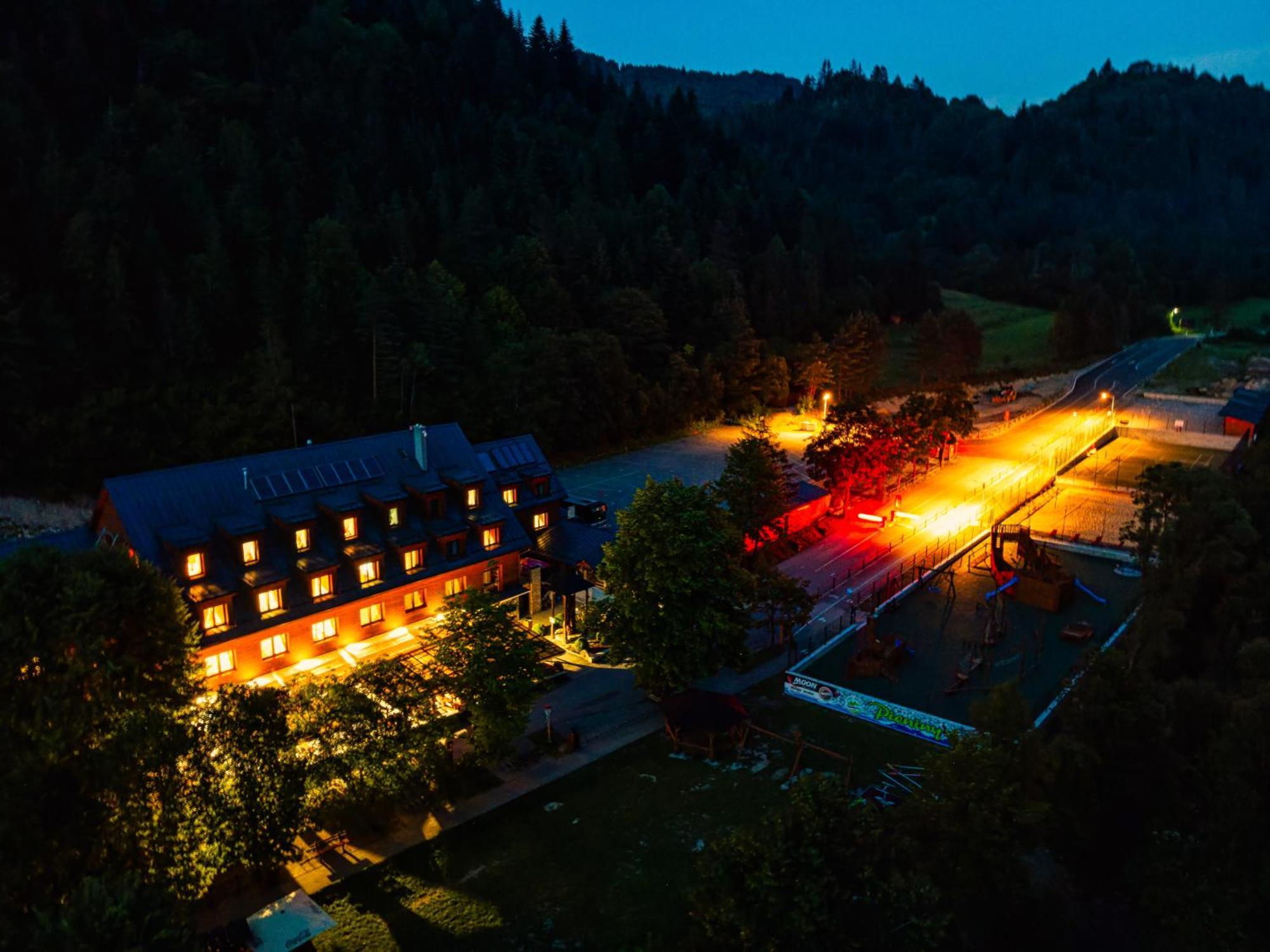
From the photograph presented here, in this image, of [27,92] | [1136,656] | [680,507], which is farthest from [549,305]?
[1136,656]

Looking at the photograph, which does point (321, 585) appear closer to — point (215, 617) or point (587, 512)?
point (215, 617)

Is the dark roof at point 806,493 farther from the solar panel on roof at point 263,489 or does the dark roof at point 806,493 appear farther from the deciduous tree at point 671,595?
the solar panel on roof at point 263,489

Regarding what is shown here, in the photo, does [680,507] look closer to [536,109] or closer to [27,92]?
[27,92]

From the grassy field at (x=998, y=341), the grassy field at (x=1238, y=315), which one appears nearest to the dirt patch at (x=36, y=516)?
the grassy field at (x=998, y=341)

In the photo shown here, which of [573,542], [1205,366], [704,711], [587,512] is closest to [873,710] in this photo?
[704,711]

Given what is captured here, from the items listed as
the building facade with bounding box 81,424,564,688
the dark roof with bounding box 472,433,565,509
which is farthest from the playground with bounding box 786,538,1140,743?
the dark roof with bounding box 472,433,565,509
